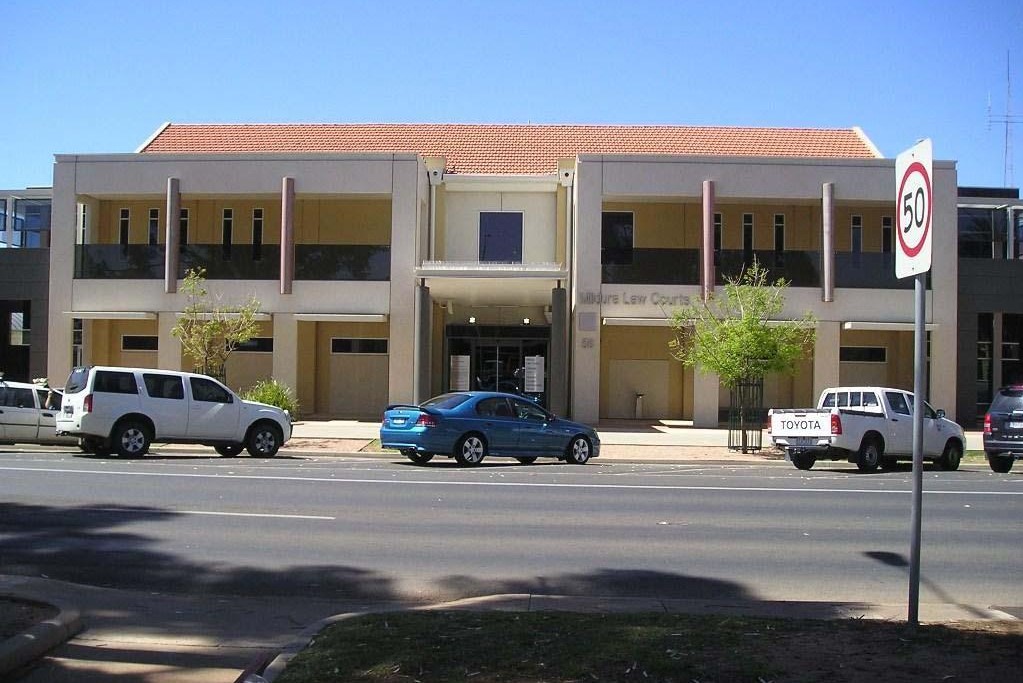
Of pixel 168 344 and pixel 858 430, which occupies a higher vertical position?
pixel 168 344

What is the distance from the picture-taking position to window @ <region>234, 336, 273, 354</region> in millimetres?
32781

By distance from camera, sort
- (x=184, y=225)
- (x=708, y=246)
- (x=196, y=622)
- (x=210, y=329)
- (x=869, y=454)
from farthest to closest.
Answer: (x=184, y=225)
(x=708, y=246)
(x=210, y=329)
(x=869, y=454)
(x=196, y=622)

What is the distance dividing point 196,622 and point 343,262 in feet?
75.6

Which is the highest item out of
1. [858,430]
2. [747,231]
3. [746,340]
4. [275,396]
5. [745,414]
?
[747,231]

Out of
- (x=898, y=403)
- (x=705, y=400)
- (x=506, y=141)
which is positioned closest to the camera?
(x=898, y=403)

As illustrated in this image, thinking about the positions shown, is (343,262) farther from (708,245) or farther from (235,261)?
(708,245)

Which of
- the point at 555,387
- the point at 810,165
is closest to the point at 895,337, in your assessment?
the point at 810,165

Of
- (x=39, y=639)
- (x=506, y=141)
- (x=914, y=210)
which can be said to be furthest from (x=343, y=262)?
(x=914, y=210)

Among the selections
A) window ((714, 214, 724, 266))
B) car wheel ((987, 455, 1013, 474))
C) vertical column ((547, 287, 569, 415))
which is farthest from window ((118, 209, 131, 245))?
car wheel ((987, 455, 1013, 474))

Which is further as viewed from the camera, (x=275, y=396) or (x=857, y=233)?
(x=857, y=233)

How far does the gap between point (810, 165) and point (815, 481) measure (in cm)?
1476

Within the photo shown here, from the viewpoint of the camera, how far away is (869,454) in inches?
761

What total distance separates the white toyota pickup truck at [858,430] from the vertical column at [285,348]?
14.9 meters

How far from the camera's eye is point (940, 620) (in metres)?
7.14
